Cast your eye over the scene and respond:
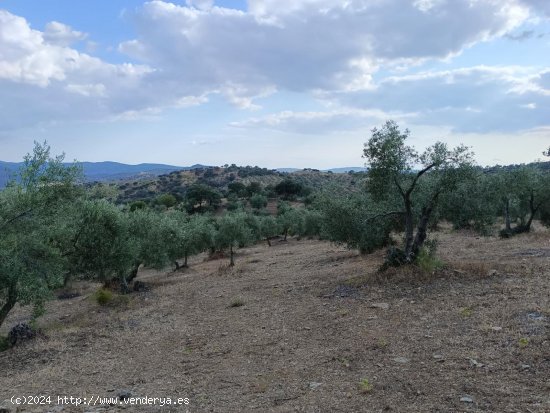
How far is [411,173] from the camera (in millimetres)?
16578

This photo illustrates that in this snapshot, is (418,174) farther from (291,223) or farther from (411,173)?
(291,223)

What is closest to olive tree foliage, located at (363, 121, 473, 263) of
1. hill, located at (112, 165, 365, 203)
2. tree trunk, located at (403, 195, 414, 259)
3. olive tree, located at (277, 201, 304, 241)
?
tree trunk, located at (403, 195, 414, 259)

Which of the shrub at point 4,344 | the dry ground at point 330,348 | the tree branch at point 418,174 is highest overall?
the tree branch at point 418,174

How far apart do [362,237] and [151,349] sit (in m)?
12.3

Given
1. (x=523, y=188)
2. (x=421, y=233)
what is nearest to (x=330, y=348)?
(x=421, y=233)

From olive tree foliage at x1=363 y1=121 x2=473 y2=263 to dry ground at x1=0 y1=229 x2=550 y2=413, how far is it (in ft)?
7.08

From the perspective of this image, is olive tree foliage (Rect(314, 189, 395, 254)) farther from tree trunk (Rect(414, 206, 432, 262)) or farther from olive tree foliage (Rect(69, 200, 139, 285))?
olive tree foliage (Rect(69, 200, 139, 285))

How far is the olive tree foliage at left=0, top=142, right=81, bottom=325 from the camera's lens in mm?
12961

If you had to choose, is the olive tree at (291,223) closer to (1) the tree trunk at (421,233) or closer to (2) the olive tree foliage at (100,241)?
(2) the olive tree foliage at (100,241)

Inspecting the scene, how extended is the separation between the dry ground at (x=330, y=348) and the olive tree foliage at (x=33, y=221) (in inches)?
88.8

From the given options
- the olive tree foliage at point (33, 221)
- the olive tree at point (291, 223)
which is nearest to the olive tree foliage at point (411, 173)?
the olive tree foliage at point (33, 221)

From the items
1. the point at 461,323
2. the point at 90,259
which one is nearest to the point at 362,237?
the point at 461,323

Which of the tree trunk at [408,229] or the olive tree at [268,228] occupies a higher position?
the tree trunk at [408,229]

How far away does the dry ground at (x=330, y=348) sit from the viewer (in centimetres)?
766
